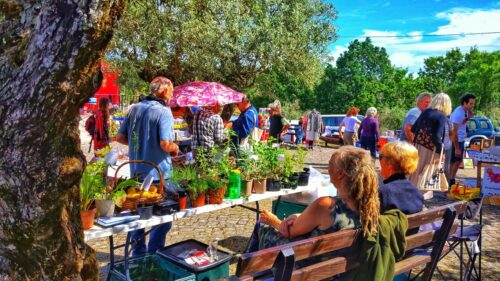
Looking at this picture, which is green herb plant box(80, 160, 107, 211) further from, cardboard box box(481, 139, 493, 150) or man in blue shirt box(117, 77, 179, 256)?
cardboard box box(481, 139, 493, 150)

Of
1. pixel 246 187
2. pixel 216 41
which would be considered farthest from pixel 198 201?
pixel 216 41

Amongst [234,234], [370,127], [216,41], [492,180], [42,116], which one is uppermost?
[216,41]

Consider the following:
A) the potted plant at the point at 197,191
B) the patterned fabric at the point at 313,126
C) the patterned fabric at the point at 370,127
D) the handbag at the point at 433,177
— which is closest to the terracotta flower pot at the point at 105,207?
the potted plant at the point at 197,191

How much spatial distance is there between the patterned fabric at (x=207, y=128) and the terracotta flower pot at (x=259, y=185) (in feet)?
4.80

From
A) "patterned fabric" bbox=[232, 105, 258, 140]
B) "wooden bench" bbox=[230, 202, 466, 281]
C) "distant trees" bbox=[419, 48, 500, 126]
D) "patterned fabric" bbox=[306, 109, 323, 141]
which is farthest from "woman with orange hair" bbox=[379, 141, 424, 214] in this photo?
"distant trees" bbox=[419, 48, 500, 126]

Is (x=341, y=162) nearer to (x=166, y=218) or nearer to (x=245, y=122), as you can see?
(x=166, y=218)

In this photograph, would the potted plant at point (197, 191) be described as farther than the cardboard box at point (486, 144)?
No

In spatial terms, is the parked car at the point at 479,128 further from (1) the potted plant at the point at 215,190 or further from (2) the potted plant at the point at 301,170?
(1) the potted plant at the point at 215,190

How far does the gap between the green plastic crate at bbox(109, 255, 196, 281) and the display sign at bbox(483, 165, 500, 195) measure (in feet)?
19.1

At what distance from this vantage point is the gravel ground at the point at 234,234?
4.20m

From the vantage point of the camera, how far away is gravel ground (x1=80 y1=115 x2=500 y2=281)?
420 centimetres

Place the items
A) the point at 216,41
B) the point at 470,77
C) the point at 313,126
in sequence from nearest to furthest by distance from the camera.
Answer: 1. the point at 216,41
2. the point at 313,126
3. the point at 470,77

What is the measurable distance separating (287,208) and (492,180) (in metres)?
4.25

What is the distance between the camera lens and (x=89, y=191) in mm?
2699
